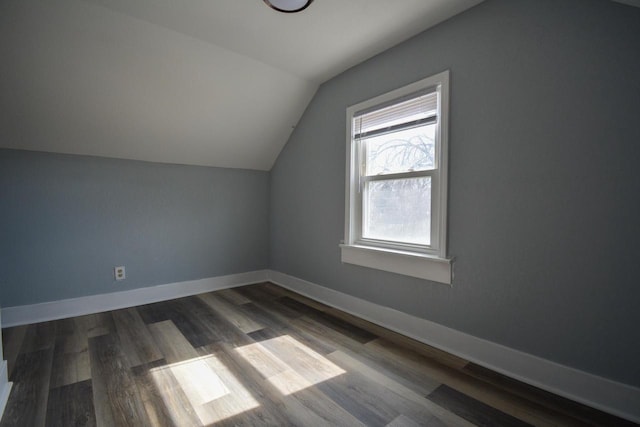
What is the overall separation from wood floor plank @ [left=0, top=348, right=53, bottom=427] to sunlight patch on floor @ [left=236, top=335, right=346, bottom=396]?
3.45 ft

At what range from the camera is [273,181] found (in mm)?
3953

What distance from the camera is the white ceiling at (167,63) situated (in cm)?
192

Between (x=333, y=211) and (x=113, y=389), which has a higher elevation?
(x=333, y=211)

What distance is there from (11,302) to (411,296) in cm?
337

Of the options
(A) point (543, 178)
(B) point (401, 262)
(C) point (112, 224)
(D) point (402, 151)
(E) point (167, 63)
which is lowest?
(B) point (401, 262)

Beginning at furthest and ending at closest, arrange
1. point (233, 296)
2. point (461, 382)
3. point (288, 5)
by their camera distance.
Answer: point (233, 296) → point (288, 5) → point (461, 382)

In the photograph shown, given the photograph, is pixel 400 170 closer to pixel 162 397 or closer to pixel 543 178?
pixel 543 178

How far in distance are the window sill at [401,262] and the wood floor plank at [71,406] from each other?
2.00m

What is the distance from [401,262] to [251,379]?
133cm

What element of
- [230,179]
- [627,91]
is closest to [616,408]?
[627,91]

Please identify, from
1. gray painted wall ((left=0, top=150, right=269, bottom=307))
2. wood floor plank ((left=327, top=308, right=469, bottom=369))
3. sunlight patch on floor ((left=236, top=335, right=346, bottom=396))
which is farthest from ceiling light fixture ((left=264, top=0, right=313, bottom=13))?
wood floor plank ((left=327, top=308, right=469, bottom=369))

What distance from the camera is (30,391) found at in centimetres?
161

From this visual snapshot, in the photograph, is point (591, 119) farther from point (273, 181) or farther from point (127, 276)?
point (127, 276)

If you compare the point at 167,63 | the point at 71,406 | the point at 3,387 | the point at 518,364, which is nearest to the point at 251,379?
the point at 71,406
